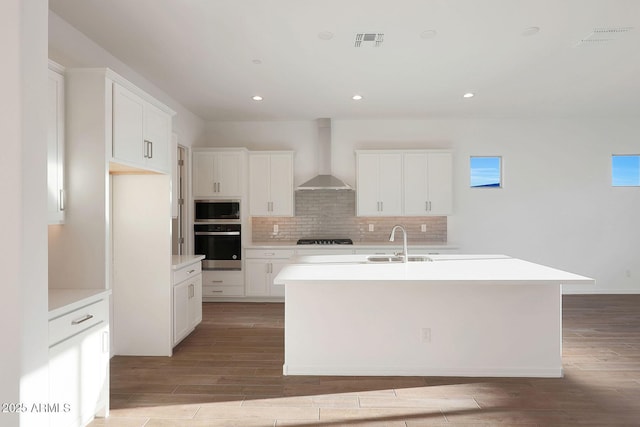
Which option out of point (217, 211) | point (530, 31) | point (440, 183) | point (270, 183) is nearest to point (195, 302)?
point (217, 211)

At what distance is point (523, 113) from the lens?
20.0 feet

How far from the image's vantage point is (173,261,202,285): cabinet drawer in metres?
3.88

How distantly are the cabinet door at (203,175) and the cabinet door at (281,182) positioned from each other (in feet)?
3.02

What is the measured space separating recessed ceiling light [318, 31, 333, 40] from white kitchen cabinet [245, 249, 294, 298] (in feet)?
11.1

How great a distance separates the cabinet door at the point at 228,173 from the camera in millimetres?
6086

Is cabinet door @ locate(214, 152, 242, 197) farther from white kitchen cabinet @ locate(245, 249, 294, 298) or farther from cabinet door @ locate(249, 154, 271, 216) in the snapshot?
white kitchen cabinet @ locate(245, 249, 294, 298)

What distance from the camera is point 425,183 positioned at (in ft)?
20.2

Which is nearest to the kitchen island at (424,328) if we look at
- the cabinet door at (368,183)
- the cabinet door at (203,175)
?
the cabinet door at (368,183)

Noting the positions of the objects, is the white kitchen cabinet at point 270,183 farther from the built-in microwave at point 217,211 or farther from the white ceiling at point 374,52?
the white ceiling at point 374,52

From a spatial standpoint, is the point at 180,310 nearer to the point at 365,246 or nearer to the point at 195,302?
the point at 195,302

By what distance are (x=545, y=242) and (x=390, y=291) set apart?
4422 millimetres

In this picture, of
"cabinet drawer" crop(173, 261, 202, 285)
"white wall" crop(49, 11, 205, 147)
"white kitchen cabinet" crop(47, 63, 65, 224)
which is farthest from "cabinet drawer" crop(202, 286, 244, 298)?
"white kitchen cabinet" crop(47, 63, 65, 224)

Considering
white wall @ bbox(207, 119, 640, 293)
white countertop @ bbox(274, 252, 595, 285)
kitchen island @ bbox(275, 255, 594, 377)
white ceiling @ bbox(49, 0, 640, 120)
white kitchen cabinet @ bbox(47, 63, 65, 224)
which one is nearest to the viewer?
white kitchen cabinet @ bbox(47, 63, 65, 224)

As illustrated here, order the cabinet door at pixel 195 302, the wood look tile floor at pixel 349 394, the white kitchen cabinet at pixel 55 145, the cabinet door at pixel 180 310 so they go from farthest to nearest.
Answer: the cabinet door at pixel 195 302, the cabinet door at pixel 180 310, the wood look tile floor at pixel 349 394, the white kitchen cabinet at pixel 55 145
